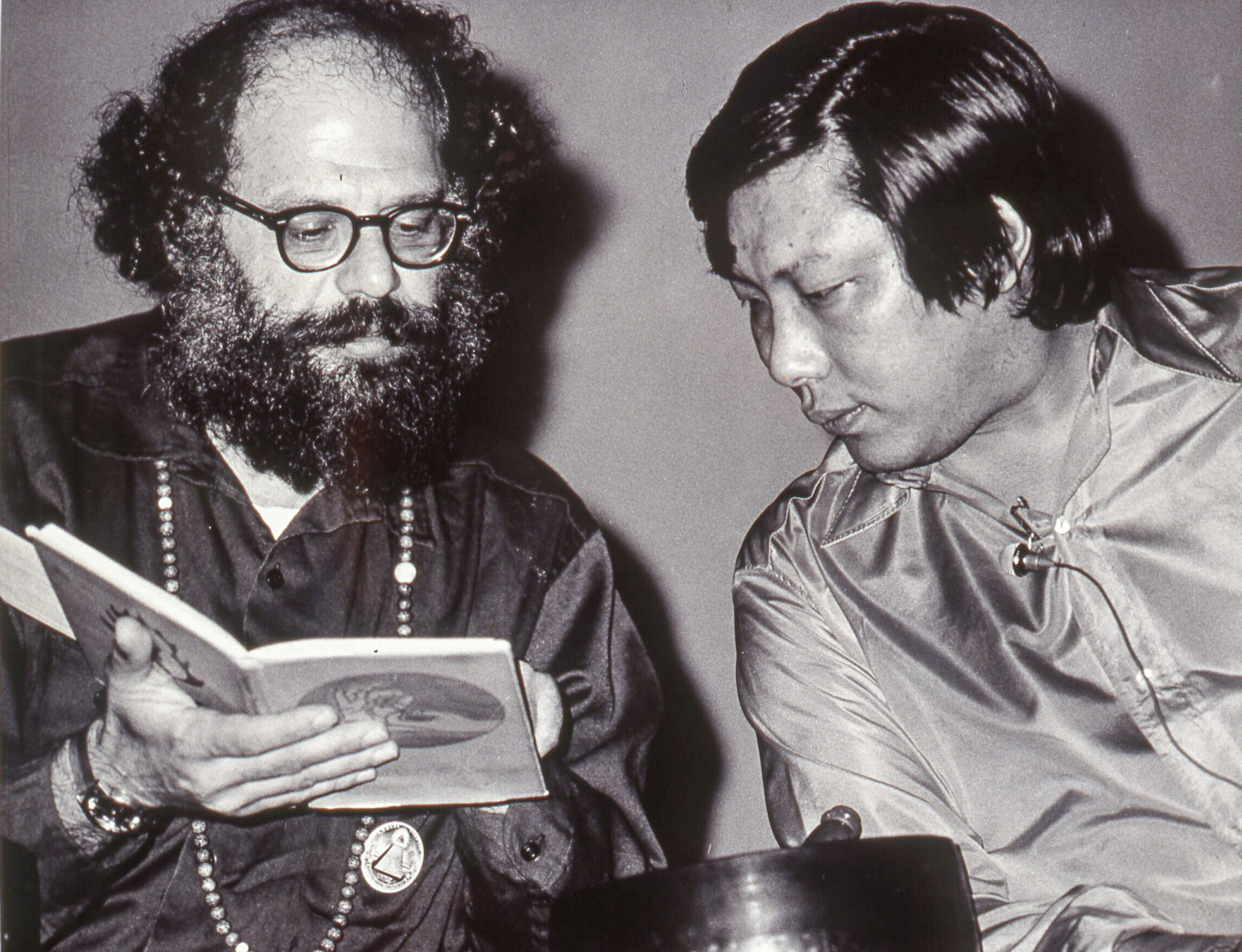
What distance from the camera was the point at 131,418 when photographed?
1.19 meters

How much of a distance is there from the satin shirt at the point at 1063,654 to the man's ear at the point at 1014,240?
12 cm

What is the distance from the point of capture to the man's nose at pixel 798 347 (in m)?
1.16

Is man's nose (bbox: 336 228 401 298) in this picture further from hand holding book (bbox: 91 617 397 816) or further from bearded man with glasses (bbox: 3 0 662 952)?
hand holding book (bbox: 91 617 397 816)

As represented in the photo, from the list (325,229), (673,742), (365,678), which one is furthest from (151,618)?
(673,742)

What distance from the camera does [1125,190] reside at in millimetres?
1762

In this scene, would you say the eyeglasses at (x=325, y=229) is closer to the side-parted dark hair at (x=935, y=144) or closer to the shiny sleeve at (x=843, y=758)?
the side-parted dark hair at (x=935, y=144)

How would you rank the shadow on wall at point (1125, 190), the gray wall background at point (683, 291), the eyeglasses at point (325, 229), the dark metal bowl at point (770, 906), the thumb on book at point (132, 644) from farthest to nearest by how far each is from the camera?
the shadow on wall at point (1125, 190) < the gray wall background at point (683, 291) < the eyeglasses at point (325, 229) < the thumb on book at point (132, 644) < the dark metal bowl at point (770, 906)

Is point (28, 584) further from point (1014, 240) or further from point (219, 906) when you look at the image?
point (1014, 240)

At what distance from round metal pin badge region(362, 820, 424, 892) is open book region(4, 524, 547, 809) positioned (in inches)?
4.8

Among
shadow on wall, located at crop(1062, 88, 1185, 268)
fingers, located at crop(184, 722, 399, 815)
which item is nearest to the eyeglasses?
fingers, located at crop(184, 722, 399, 815)

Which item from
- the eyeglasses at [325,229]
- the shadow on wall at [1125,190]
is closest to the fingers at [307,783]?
the eyeglasses at [325,229]

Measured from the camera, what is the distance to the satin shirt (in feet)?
3.80

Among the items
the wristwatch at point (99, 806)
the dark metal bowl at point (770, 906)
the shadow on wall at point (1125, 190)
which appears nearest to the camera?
the dark metal bowl at point (770, 906)

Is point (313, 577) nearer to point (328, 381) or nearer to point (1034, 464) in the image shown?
point (328, 381)
